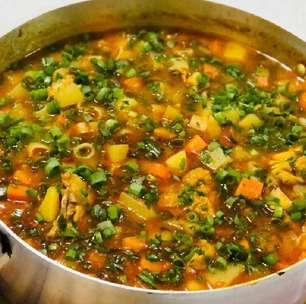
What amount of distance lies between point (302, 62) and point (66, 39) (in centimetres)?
119

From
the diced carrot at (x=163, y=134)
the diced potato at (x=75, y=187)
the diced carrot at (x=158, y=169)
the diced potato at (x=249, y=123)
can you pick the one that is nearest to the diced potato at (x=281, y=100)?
the diced potato at (x=249, y=123)

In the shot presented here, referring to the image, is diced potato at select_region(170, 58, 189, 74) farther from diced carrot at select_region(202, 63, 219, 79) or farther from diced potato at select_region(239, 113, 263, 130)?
diced potato at select_region(239, 113, 263, 130)

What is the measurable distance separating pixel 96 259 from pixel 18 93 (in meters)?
0.97

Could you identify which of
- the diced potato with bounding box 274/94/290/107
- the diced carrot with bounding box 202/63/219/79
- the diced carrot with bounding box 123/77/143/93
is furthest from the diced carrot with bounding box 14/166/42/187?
the diced potato with bounding box 274/94/290/107

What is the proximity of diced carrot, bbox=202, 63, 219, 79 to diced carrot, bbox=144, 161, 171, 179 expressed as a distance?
2.24ft

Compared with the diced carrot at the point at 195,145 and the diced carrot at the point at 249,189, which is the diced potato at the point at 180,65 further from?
the diced carrot at the point at 249,189

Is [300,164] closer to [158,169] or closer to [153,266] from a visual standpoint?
[158,169]

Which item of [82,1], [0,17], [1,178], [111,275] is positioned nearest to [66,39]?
[82,1]

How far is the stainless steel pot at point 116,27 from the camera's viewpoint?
220 cm

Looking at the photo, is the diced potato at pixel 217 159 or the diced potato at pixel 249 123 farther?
the diced potato at pixel 249 123

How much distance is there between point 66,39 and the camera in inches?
136

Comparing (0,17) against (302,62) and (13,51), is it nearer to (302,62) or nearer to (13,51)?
(13,51)

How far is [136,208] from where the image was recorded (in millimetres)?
2654

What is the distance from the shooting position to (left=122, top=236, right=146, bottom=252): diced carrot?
2535 mm
